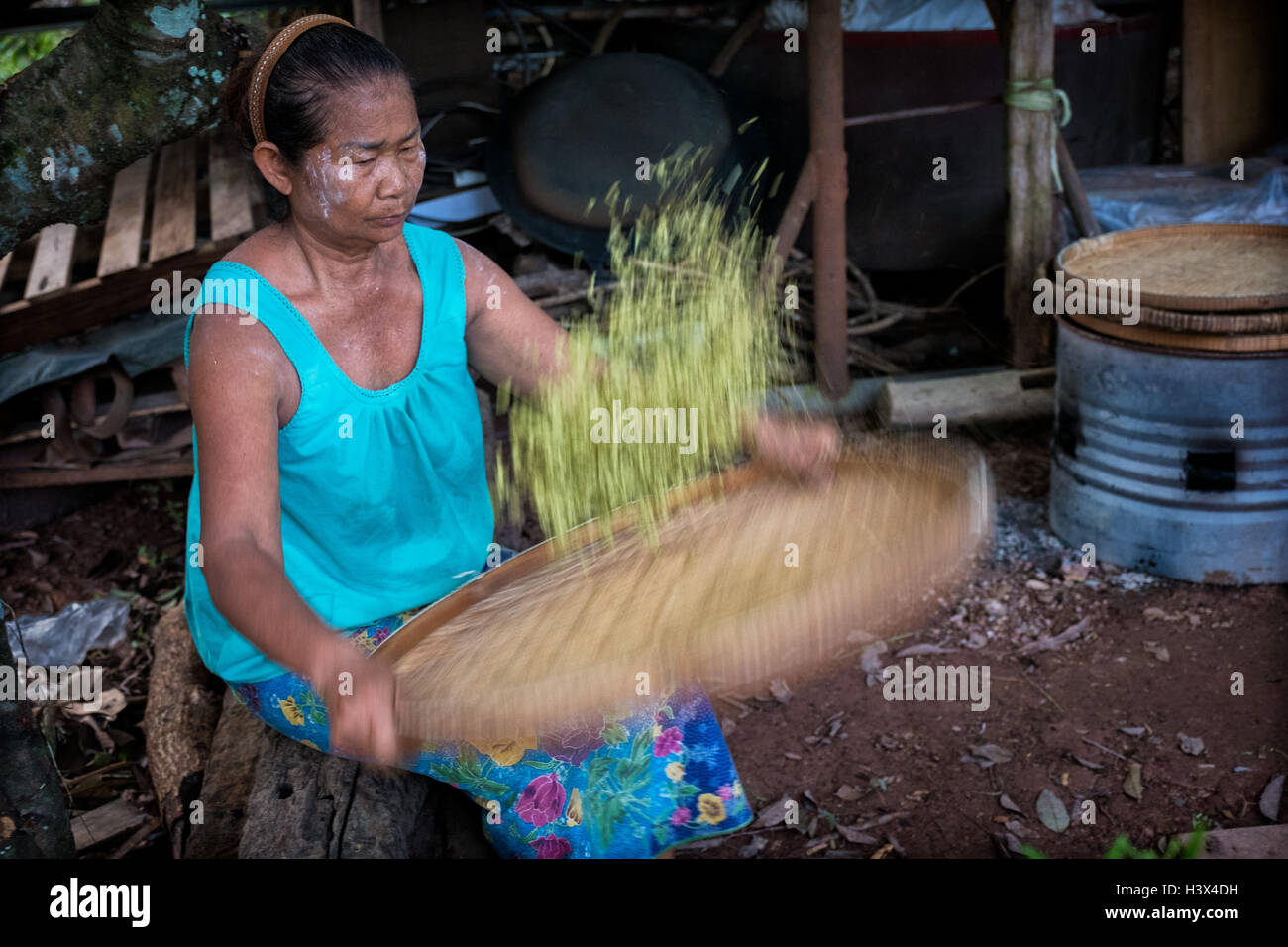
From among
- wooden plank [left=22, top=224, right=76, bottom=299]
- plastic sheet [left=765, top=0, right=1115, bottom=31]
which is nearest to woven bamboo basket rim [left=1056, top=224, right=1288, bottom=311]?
plastic sheet [left=765, top=0, right=1115, bottom=31]

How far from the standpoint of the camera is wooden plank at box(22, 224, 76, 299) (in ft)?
12.7

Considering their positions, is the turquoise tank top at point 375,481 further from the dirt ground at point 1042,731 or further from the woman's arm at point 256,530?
the dirt ground at point 1042,731

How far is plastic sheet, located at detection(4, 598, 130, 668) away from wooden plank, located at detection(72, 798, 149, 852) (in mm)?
789

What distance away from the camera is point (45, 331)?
12.8 feet

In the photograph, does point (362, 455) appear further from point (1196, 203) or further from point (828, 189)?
point (1196, 203)

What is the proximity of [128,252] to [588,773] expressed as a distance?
2.87 metres

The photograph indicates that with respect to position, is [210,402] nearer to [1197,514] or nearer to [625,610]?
[625,610]

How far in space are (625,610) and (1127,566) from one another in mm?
2518

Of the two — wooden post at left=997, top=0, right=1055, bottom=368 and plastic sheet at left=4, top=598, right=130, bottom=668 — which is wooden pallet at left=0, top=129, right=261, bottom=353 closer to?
plastic sheet at left=4, top=598, right=130, bottom=668

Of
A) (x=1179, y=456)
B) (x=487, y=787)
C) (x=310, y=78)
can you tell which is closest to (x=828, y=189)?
(x=1179, y=456)

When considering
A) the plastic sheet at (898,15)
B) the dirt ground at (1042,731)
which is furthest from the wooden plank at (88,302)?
the plastic sheet at (898,15)

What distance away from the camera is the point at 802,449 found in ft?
6.58

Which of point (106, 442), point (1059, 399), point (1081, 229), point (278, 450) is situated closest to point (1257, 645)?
point (1059, 399)

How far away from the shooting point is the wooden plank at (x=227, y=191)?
3895 mm
